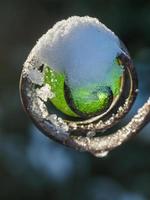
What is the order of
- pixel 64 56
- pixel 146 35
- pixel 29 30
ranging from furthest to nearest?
pixel 29 30, pixel 146 35, pixel 64 56

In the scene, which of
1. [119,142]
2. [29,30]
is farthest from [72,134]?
[29,30]

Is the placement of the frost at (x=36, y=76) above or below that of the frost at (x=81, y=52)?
below

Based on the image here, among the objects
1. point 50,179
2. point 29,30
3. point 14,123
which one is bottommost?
point 50,179

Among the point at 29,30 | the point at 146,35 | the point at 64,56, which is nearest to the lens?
the point at 64,56

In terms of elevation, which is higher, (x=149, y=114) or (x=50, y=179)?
(x=149, y=114)

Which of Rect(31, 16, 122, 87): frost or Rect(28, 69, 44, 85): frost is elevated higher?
Rect(31, 16, 122, 87): frost

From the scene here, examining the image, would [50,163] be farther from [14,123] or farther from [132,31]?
[132,31]

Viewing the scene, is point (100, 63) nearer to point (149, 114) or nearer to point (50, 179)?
point (149, 114)

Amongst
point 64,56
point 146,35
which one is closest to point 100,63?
point 64,56

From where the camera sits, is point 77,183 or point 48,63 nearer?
point 48,63
